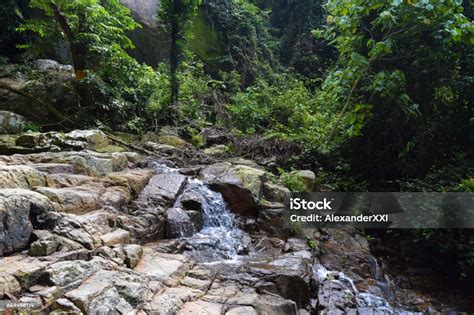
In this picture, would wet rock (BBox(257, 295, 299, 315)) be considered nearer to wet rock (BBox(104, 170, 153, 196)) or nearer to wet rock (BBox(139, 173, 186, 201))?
wet rock (BBox(139, 173, 186, 201))

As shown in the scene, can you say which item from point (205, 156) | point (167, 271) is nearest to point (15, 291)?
point (167, 271)

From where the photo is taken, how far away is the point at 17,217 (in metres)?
3.46

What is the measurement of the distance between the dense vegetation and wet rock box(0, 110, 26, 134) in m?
1.23

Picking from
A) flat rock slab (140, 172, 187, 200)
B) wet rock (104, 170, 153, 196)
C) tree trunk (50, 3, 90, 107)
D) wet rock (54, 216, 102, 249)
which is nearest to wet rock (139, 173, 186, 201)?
flat rock slab (140, 172, 187, 200)

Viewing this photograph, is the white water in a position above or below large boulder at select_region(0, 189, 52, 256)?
below

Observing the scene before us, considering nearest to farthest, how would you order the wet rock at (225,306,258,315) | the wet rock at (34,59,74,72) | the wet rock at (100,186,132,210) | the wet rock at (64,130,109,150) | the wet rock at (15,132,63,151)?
the wet rock at (225,306,258,315), the wet rock at (100,186,132,210), the wet rock at (15,132,63,151), the wet rock at (64,130,109,150), the wet rock at (34,59,74,72)

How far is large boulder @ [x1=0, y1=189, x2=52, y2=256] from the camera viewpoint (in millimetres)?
3318

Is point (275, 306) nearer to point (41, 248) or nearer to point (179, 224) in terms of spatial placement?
point (179, 224)

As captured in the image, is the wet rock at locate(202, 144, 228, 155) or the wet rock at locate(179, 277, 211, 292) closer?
the wet rock at locate(179, 277, 211, 292)

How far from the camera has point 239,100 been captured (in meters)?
Result: 11.6

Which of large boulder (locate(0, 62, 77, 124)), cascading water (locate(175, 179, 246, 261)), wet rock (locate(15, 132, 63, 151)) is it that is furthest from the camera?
large boulder (locate(0, 62, 77, 124))

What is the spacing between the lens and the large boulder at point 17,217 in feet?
10.9

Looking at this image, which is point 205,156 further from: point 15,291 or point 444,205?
point 15,291

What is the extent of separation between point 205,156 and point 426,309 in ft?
18.0
